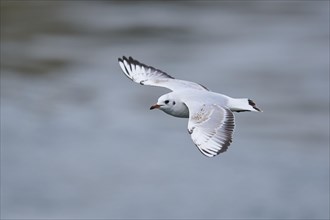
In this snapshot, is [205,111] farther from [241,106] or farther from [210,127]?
[241,106]

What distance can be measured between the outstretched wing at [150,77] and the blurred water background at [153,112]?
4381mm

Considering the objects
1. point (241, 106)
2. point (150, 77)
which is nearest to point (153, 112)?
point (150, 77)

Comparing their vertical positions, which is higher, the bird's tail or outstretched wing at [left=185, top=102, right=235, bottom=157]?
the bird's tail

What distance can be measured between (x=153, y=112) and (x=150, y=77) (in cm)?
755

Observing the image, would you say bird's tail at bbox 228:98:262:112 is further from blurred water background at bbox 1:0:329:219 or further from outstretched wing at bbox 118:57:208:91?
blurred water background at bbox 1:0:329:219

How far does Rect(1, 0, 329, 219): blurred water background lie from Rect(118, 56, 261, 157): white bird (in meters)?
5.39

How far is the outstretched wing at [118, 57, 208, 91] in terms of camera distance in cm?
889

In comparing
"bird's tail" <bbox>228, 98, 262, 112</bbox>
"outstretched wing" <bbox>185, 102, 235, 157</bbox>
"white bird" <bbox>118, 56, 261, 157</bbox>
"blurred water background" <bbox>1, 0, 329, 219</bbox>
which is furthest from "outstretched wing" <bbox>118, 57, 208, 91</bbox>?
"blurred water background" <bbox>1, 0, 329, 219</bbox>

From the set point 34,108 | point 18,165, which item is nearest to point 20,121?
point 34,108

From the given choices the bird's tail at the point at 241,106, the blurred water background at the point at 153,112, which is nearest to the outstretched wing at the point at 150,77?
the bird's tail at the point at 241,106

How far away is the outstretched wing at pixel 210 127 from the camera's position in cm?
748
